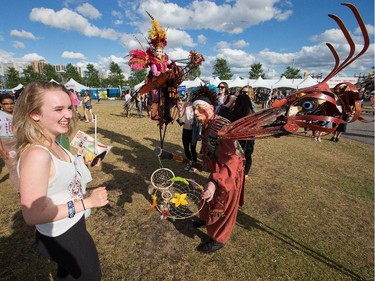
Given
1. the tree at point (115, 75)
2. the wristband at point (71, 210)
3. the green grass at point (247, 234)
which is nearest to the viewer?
the wristband at point (71, 210)

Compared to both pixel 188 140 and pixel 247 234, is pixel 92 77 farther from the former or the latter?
pixel 247 234

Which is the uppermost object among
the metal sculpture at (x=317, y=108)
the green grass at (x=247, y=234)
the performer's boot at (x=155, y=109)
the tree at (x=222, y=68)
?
the tree at (x=222, y=68)

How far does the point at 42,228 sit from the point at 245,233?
2.80 metres

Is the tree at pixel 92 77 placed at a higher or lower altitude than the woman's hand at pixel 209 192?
higher

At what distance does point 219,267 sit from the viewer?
2762 mm

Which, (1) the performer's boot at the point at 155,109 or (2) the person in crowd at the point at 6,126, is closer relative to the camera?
(2) the person in crowd at the point at 6,126

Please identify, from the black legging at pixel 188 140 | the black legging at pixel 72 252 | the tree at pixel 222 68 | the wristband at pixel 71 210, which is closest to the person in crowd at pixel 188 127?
the black legging at pixel 188 140

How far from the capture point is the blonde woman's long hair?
1332mm

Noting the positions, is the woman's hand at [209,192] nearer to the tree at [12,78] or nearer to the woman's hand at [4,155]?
the woman's hand at [4,155]

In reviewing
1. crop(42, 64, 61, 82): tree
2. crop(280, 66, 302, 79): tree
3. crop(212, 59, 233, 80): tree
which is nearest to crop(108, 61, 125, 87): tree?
crop(42, 64, 61, 82): tree

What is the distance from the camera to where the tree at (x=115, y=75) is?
2276 inches

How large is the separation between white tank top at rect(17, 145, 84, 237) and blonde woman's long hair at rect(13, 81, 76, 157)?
0.12m

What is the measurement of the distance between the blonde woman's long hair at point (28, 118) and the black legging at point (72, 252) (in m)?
0.65

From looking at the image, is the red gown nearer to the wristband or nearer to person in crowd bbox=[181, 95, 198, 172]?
the wristband
